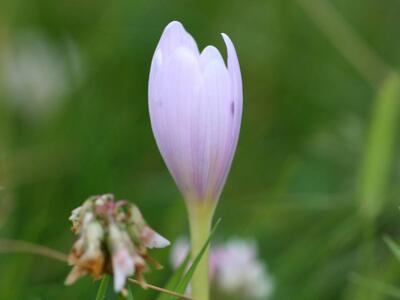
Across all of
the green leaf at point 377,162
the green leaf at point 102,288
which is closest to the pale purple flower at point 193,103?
the green leaf at point 102,288

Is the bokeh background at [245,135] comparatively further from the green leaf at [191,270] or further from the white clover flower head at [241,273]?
the green leaf at [191,270]

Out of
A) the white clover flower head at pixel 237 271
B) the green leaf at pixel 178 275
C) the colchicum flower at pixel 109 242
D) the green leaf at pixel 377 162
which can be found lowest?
the colchicum flower at pixel 109 242

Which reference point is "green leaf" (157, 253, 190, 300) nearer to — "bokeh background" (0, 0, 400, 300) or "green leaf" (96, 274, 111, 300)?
"green leaf" (96, 274, 111, 300)

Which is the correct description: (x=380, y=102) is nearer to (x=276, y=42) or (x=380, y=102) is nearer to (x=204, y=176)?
(x=204, y=176)

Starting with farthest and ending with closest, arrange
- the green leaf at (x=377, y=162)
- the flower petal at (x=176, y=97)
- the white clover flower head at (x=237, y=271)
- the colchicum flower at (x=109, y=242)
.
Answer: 1. the white clover flower head at (x=237, y=271)
2. the green leaf at (x=377, y=162)
3. the flower petal at (x=176, y=97)
4. the colchicum flower at (x=109, y=242)

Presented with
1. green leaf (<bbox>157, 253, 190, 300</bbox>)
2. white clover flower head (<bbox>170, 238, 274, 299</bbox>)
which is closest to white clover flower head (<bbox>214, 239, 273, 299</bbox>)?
white clover flower head (<bbox>170, 238, 274, 299</bbox>)

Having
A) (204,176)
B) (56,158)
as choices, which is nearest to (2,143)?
(56,158)
